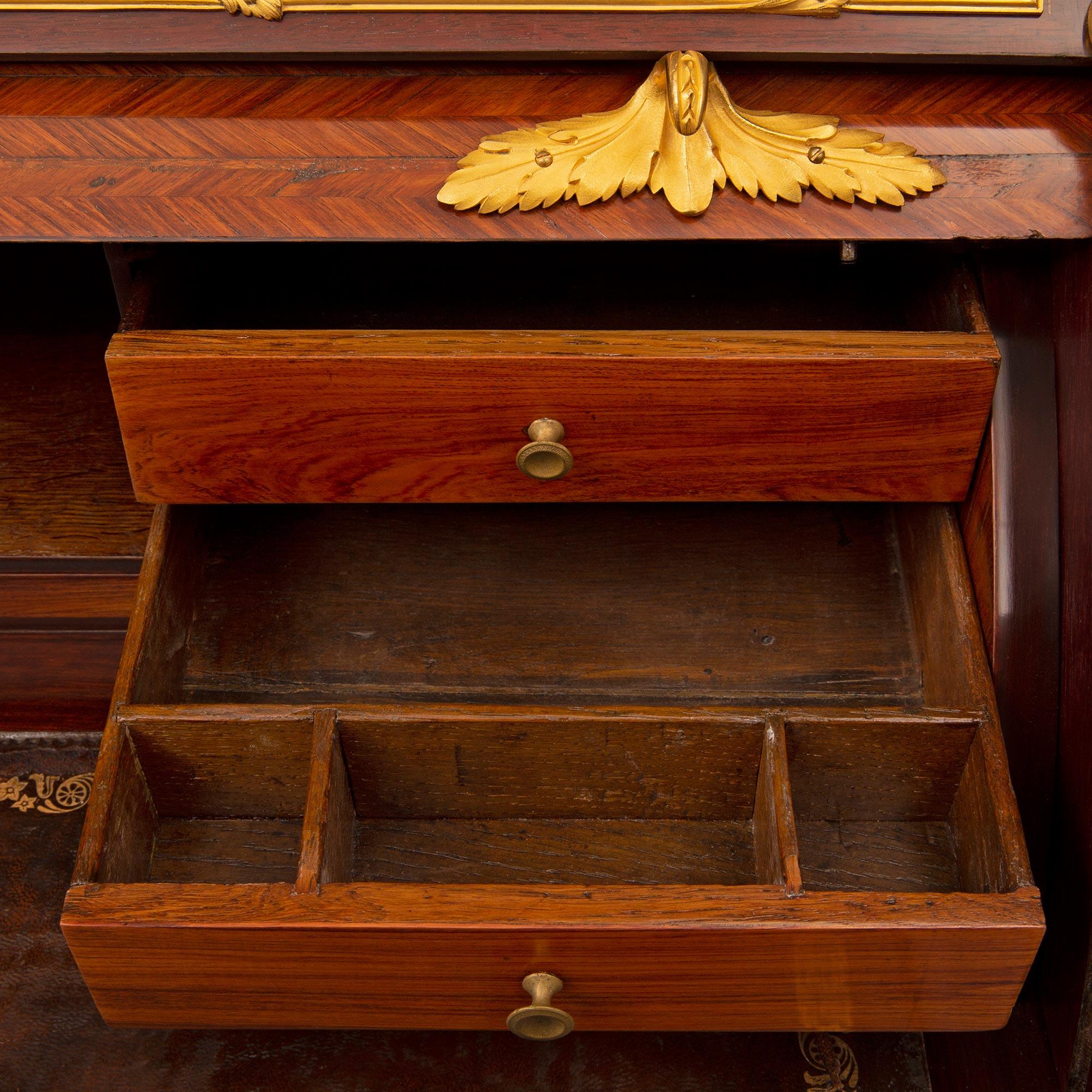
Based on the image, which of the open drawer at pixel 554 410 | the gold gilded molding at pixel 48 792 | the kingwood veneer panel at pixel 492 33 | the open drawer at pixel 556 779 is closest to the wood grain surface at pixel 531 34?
the kingwood veneer panel at pixel 492 33

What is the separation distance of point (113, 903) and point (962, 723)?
0.50 metres

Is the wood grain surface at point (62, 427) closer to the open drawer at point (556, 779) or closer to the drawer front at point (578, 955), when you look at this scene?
the open drawer at point (556, 779)

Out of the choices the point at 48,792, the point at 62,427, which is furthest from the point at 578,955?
the point at 62,427

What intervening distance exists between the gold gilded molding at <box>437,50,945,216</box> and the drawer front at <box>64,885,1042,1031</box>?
0.38 m

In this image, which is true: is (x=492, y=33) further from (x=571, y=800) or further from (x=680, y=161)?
(x=571, y=800)

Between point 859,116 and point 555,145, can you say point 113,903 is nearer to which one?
point 555,145

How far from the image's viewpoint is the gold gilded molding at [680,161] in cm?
65

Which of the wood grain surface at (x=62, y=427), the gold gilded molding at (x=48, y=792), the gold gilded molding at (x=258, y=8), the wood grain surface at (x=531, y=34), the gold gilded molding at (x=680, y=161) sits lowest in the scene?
the gold gilded molding at (x=48, y=792)

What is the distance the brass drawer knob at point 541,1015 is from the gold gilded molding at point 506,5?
0.53 metres

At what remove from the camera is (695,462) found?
2.37 feet

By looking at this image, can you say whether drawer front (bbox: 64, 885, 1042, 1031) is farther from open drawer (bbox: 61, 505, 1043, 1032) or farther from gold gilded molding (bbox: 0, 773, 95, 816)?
gold gilded molding (bbox: 0, 773, 95, 816)

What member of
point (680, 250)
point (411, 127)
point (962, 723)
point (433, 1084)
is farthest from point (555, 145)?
point (433, 1084)

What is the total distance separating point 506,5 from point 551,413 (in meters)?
0.22

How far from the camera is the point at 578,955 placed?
25.0 inches
